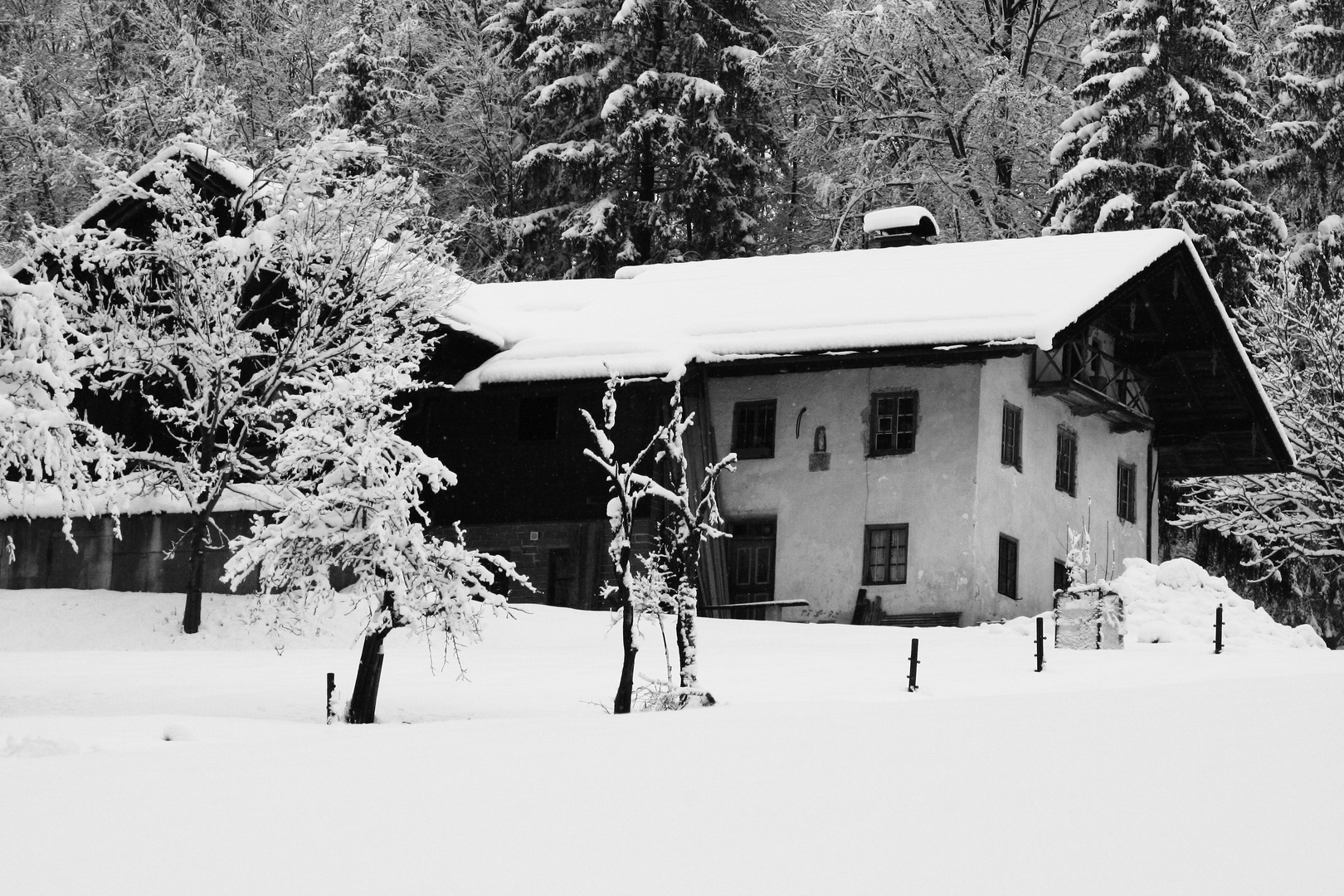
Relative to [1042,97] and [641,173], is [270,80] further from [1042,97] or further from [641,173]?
[1042,97]

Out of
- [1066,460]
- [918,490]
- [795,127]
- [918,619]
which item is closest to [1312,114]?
[1066,460]

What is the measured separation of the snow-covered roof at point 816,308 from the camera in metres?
31.9

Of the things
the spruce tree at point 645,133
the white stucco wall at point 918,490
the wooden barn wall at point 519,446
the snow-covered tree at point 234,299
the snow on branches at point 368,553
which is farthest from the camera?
the spruce tree at point 645,133

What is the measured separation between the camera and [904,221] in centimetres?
4028

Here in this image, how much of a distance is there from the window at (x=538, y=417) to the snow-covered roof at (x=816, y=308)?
2.93 feet

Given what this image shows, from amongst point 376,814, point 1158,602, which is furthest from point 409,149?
point 376,814

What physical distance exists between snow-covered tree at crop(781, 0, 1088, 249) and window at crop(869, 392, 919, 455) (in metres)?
14.8

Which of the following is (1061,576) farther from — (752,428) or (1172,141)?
(1172,141)

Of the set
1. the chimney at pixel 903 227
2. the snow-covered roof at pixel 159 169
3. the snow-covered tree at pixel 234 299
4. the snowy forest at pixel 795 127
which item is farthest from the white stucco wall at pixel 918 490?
the snow-covered roof at pixel 159 169

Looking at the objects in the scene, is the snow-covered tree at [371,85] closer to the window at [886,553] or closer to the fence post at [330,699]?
the window at [886,553]

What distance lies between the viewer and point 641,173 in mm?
48688

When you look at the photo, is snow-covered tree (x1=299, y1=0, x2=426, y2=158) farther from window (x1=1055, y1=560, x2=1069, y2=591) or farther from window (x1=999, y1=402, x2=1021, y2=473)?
window (x1=1055, y1=560, x2=1069, y2=591)

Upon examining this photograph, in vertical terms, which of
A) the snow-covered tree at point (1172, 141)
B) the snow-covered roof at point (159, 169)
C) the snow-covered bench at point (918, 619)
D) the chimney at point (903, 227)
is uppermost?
the snow-covered tree at point (1172, 141)

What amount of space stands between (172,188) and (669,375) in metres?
8.53
